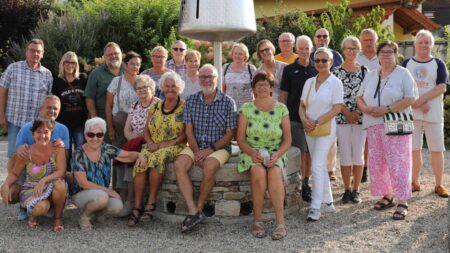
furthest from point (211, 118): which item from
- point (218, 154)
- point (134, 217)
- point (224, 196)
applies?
point (134, 217)

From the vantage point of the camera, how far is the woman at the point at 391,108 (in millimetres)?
5629

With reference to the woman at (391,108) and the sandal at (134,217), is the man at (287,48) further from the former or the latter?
the sandal at (134,217)

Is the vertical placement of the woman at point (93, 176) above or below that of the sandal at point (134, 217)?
above

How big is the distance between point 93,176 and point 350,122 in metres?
2.78

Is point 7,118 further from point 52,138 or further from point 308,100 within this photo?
point 308,100

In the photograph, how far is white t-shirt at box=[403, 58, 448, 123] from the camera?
6.27m

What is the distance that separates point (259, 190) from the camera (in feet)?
17.1

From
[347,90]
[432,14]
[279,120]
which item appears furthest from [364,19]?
[432,14]

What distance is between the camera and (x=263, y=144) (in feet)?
17.8

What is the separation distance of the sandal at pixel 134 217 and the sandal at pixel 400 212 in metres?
2.51

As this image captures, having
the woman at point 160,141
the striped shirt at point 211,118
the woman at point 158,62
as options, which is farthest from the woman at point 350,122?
the woman at point 158,62

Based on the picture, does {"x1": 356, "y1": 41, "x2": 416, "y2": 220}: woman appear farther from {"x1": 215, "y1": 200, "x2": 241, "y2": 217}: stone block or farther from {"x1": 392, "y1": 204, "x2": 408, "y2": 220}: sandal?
{"x1": 215, "y1": 200, "x2": 241, "y2": 217}: stone block

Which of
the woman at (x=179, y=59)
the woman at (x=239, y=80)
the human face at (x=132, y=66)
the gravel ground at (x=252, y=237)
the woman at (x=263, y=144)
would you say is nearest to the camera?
the gravel ground at (x=252, y=237)

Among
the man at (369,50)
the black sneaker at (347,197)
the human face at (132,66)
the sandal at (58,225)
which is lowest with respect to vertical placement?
the sandal at (58,225)
